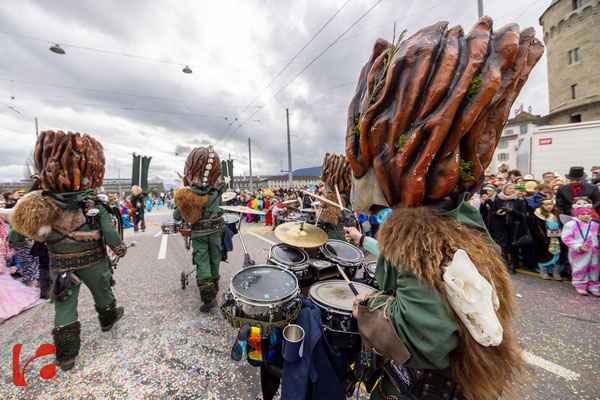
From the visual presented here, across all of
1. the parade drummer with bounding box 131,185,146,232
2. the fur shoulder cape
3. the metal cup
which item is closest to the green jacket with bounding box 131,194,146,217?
the parade drummer with bounding box 131,185,146,232

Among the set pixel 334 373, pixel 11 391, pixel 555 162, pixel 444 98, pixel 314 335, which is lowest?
pixel 11 391

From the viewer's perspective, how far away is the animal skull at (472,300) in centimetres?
85

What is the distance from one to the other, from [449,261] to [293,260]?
185cm

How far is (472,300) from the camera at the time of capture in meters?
0.84

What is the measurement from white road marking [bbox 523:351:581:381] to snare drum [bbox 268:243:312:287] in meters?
2.50

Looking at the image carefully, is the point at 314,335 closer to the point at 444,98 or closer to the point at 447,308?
the point at 447,308

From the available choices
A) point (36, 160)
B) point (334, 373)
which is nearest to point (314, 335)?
point (334, 373)

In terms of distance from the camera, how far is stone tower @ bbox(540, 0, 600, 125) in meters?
17.4

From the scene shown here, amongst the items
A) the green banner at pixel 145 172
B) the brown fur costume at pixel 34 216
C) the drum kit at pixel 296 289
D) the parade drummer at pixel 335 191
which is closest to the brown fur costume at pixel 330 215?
the parade drummer at pixel 335 191

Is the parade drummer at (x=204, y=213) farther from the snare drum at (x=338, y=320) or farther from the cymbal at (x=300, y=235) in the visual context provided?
the snare drum at (x=338, y=320)

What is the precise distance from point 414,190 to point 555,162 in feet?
44.2

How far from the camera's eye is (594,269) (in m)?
3.86

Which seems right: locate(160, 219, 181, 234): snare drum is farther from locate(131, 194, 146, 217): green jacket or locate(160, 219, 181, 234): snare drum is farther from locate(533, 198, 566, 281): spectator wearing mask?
locate(131, 194, 146, 217): green jacket

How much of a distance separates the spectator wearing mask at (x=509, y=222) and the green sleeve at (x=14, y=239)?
7956 mm
